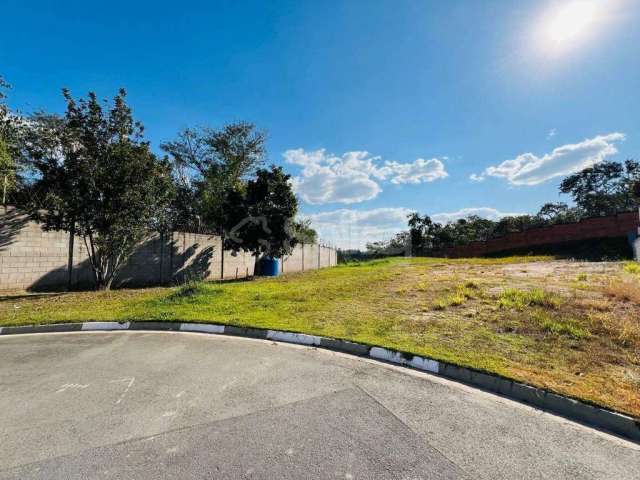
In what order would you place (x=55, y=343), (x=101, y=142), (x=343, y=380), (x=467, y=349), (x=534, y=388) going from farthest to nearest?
(x=101, y=142)
(x=55, y=343)
(x=467, y=349)
(x=343, y=380)
(x=534, y=388)

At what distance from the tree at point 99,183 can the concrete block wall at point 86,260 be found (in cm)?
61

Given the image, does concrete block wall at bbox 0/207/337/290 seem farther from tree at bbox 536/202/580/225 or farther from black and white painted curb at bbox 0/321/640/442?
tree at bbox 536/202/580/225

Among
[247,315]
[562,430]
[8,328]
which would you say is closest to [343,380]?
[562,430]

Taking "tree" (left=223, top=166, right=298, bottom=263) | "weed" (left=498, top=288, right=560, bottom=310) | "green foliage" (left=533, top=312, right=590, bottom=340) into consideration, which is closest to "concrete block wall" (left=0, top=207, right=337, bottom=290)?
"tree" (left=223, top=166, right=298, bottom=263)

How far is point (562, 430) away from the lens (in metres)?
2.75

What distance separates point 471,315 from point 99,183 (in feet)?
37.5

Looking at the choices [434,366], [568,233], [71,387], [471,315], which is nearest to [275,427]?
[434,366]

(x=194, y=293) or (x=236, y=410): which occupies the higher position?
(x=194, y=293)

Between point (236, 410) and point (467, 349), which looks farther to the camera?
point (467, 349)

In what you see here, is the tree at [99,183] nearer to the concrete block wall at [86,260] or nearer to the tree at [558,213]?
the concrete block wall at [86,260]

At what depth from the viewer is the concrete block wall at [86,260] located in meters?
9.59

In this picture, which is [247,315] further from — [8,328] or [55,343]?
[8,328]

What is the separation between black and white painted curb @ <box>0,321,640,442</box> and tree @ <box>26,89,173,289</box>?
4.67m

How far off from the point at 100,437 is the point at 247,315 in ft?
14.1
